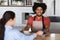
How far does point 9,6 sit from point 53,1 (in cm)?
112

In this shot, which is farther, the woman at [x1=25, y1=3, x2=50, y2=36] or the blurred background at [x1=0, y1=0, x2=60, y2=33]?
the blurred background at [x1=0, y1=0, x2=60, y2=33]

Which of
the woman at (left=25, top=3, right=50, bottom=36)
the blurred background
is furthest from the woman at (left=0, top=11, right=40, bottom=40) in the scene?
the blurred background

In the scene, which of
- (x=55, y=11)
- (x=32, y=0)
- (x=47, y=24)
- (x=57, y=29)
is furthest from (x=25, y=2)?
(x=47, y=24)

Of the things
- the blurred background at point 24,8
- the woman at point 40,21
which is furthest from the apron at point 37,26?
the blurred background at point 24,8

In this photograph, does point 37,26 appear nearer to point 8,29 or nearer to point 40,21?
point 40,21

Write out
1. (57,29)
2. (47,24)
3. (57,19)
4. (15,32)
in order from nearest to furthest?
1. (15,32)
2. (47,24)
3. (57,29)
4. (57,19)

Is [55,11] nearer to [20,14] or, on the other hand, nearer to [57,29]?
[20,14]

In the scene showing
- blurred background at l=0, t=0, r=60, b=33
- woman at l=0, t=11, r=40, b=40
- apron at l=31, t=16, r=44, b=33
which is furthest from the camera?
blurred background at l=0, t=0, r=60, b=33

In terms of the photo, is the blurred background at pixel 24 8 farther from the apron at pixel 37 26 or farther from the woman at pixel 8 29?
the woman at pixel 8 29

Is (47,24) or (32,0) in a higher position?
(32,0)

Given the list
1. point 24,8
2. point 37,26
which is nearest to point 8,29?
point 37,26

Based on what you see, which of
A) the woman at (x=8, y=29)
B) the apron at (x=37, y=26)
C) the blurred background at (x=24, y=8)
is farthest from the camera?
the blurred background at (x=24, y=8)

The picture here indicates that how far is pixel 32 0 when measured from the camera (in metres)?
4.80

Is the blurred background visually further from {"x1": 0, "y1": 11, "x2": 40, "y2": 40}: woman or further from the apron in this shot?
{"x1": 0, "y1": 11, "x2": 40, "y2": 40}: woman
